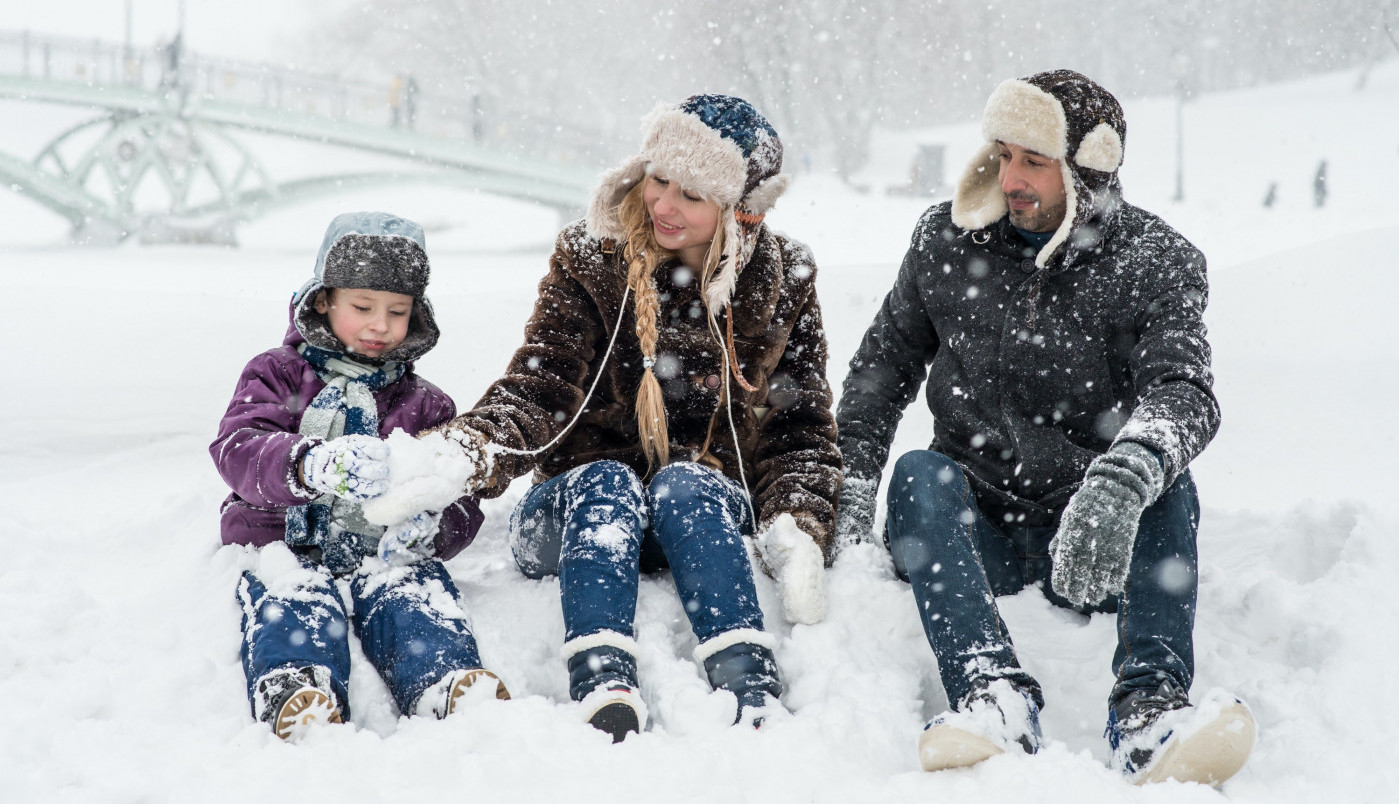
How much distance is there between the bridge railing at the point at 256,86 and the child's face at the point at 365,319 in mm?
16886

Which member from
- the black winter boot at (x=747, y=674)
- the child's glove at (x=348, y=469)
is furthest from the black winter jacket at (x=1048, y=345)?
the child's glove at (x=348, y=469)

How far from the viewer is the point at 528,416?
257 cm

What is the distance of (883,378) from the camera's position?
10.0ft

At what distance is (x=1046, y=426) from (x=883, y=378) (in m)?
0.57

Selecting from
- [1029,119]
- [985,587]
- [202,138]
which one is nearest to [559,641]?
[985,587]

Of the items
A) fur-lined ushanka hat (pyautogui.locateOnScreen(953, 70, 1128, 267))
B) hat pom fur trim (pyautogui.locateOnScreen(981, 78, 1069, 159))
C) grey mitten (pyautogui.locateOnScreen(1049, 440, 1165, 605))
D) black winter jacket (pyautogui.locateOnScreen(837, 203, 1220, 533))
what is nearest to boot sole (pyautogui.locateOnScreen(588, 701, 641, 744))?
grey mitten (pyautogui.locateOnScreen(1049, 440, 1165, 605))

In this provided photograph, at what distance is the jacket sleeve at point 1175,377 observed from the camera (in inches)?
83.5

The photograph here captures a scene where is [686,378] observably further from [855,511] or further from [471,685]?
[471,685]

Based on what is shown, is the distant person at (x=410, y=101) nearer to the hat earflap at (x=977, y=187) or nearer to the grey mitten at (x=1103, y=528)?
the hat earflap at (x=977, y=187)

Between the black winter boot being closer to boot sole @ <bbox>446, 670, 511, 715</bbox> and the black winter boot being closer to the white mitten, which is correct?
boot sole @ <bbox>446, 670, 511, 715</bbox>

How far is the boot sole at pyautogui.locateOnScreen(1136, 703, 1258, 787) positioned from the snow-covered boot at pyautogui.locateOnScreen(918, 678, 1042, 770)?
24 centimetres

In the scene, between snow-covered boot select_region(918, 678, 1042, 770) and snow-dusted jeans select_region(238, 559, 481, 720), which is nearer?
snow-covered boot select_region(918, 678, 1042, 770)

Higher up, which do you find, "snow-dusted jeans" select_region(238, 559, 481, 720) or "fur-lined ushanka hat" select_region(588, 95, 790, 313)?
"fur-lined ushanka hat" select_region(588, 95, 790, 313)

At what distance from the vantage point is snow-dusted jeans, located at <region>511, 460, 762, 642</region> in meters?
2.20
